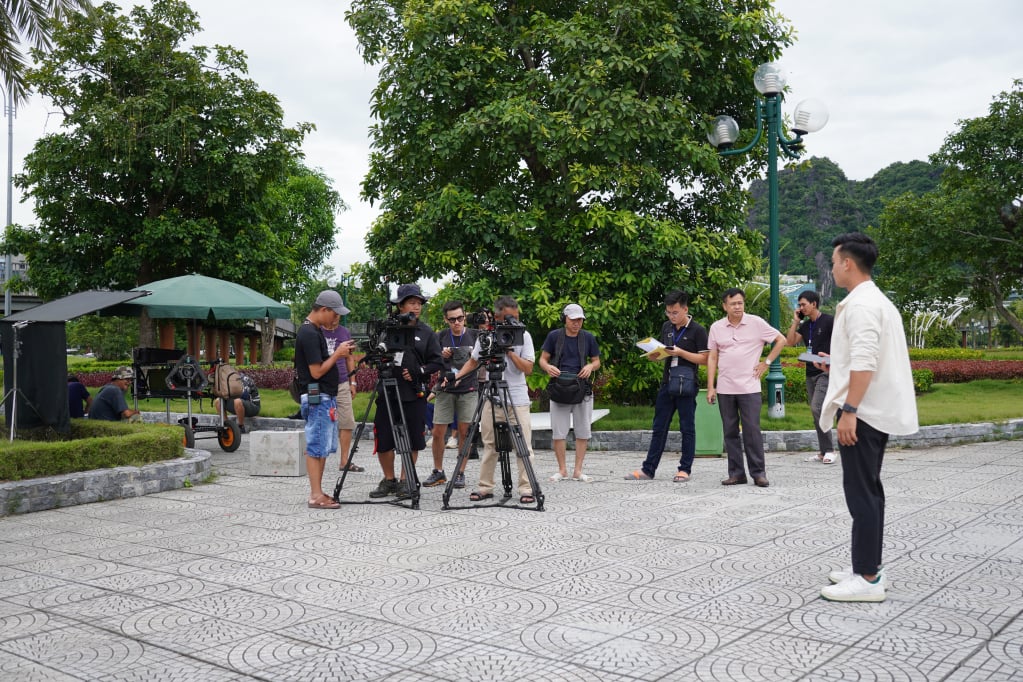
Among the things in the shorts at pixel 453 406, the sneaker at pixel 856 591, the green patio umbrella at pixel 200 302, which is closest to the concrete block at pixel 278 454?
the shorts at pixel 453 406

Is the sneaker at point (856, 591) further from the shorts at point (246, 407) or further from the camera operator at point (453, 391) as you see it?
the shorts at point (246, 407)

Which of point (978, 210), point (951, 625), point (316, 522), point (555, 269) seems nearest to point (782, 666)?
point (951, 625)

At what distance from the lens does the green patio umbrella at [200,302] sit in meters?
13.0

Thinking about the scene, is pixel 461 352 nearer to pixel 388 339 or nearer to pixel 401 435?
pixel 388 339

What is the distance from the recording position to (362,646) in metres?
4.15

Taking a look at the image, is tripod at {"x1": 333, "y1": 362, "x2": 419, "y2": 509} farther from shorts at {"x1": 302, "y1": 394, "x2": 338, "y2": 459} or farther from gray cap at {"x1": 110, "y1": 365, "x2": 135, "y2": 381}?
gray cap at {"x1": 110, "y1": 365, "x2": 135, "y2": 381}

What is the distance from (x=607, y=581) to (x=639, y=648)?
1.17 meters

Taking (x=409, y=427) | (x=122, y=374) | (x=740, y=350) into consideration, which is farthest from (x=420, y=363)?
(x=122, y=374)

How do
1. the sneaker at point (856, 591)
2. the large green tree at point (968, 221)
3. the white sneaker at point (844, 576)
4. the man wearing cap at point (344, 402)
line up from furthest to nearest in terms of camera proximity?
1. the large green tree at point (968, 221)
2. the man wearing cap at point (344, 402)
3. the white sneaker at point (844, 576)
4. the sneaker at point (856, 591)

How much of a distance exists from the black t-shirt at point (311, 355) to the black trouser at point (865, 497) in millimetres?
4347

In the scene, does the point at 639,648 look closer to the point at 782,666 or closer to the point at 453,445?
the point at 782,666

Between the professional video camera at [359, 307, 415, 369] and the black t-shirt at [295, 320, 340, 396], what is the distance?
0.36 metres

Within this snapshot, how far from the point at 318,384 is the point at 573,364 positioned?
105 inches

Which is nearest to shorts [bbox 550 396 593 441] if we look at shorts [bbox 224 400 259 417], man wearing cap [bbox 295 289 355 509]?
man wearing cap [bbox 295 289 355 509]
